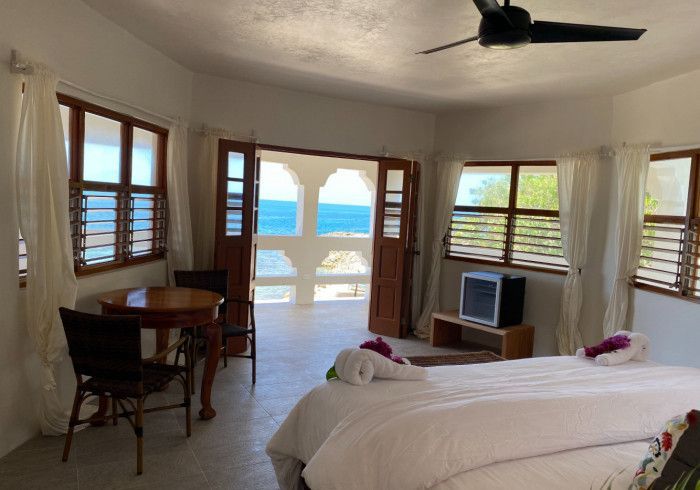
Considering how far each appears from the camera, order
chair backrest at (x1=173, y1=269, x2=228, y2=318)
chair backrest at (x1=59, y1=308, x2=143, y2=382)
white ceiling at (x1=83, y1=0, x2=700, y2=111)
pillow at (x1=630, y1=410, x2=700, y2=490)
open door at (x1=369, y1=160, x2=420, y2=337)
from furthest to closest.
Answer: open door at (x1=369, y1=160, x2=420, y2=337) → chair backrest at (x1=173, y1=269, x2=228, y2=318) → white ceiling at (x1=83, y1=0, x2=700, y2=111) → chair backrest at (x1=59, y1=308, x2=143, y2=382) → pillow at (x1=630, y1=410, x2=700, y2=490)

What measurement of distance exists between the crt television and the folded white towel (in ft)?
9.57

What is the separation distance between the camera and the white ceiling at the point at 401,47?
314cm

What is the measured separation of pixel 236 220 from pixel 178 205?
63cm

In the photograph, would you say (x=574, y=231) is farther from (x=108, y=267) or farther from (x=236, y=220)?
(x=108, y=267)

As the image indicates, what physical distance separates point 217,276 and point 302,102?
2159 millimetres

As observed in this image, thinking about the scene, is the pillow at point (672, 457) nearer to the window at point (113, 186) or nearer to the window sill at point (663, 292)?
the window sill at point (663, 292)

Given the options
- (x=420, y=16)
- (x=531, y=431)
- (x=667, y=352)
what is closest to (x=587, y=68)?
(x=420, y=16)

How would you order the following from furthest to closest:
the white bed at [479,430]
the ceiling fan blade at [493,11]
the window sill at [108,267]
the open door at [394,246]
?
the open door at [394,246]
the window sill at [108,267]
the ceiling fan blade at [493,11]
the white bed at [479,430]

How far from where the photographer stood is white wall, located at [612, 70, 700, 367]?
13.6 ft

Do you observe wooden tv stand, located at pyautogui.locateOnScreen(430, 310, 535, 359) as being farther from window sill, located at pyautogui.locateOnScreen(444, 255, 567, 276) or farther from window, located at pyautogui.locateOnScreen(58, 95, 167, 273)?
window, located at pyautogui.locateOnScreen(58, 95, 167, 273)

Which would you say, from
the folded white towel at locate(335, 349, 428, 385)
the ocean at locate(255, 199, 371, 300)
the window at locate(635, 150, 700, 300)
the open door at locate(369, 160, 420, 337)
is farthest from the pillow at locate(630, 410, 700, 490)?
the ocean at locate(255, 199, 371, 300)

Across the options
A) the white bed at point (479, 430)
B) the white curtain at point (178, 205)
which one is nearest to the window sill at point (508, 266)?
the white bed at point (479, 430)

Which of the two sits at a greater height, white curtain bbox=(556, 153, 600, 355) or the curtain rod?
the curtain rod

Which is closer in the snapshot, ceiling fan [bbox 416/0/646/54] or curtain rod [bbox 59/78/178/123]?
ceiling fan [bbox 416/0/646/54]
